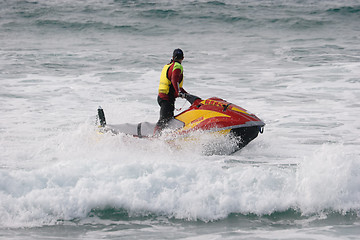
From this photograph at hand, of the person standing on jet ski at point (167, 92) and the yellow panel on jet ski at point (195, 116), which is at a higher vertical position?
the person standing on jet ski at point (167, 92)

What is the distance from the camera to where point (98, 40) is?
2203 centimetres

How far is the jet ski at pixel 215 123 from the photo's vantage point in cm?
758

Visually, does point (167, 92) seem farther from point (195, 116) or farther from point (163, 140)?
point (163, 140)

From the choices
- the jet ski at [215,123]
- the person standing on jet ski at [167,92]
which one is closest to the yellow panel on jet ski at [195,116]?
the jet ski at [215,123]

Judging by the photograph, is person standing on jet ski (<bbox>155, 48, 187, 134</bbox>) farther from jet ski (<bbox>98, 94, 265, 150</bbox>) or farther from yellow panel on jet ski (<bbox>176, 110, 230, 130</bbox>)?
yellow panel on jet ski (<bbox>176, 110, 230, 130</bbox>)

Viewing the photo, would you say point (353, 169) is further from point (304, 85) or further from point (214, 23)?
point (214, 23)

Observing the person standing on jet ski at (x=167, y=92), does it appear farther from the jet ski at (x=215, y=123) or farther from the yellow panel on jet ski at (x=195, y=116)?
the yellow panel on jet ski at (x=195, y=116)

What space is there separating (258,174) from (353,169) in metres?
1.06

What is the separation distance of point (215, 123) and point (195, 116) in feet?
1.16

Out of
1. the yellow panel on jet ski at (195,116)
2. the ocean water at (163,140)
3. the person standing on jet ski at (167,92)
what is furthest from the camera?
the person standing on jet ski at (167,92)

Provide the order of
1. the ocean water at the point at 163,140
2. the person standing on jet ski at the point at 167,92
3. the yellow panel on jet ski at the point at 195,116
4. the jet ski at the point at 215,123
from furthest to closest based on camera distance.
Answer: the person standing on jet ski at the point at 167,92
the yellow panel on jet ski at the point at 195,116
the jet ski at the point at 215,123
the ocean water at the point at 163,140

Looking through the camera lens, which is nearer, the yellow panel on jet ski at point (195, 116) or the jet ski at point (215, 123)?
the jet ski at point (215, 123)

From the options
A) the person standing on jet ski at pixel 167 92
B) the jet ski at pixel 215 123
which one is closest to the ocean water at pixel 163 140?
the jet ski at pixel 215 123

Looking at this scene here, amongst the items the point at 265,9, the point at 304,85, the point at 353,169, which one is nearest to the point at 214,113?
the point at 353,169
